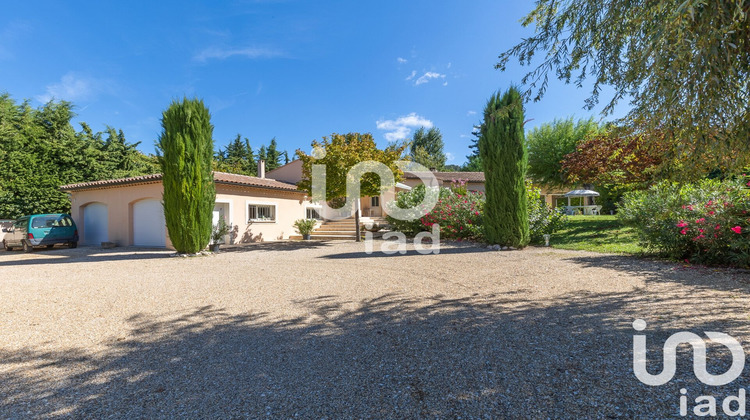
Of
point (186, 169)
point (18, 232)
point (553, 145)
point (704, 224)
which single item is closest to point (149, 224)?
point (18, 232)

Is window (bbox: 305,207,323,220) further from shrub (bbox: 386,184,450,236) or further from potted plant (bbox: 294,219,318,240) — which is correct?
shrub (bbox: 386,184,450,236)

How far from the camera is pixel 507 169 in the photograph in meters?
9.93

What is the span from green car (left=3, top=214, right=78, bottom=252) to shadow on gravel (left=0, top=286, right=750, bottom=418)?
14064mm

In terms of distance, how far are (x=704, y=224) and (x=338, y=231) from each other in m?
13.4

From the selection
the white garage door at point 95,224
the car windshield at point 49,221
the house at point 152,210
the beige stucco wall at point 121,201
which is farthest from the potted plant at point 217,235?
the car windshield at point 49,221

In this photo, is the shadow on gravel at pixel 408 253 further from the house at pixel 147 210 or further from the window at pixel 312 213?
the window at pixel 312 213

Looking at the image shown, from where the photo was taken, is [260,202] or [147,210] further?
[260,202]

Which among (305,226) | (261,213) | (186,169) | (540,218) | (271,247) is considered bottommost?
(271,247)

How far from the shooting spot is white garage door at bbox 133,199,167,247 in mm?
13375

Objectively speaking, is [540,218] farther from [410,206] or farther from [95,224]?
[95,224]

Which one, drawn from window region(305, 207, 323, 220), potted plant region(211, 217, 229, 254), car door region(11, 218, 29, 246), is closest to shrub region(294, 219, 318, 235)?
window region(305, 207, 323, 220)

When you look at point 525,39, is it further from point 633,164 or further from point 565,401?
point 633,164

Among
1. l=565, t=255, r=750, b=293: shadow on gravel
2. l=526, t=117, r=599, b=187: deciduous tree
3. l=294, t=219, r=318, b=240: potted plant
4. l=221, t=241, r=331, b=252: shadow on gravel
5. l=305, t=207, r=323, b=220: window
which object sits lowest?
l=565, t=255, r=750, b=293: shadow on gravel

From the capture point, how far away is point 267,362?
106 inches
